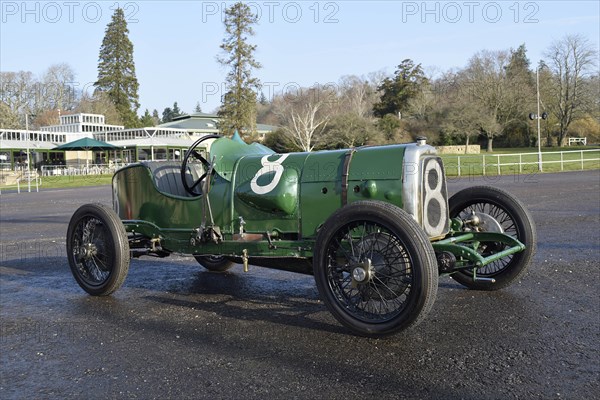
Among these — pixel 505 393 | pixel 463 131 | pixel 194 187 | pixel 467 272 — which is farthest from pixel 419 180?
pixel 463 131

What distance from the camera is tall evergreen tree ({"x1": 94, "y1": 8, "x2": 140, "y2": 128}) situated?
86438mm

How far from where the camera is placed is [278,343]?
4.17 metres

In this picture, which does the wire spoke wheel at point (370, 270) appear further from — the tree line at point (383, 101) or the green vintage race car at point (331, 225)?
the tree line at point (383, 101)

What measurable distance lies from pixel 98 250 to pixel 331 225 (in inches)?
124

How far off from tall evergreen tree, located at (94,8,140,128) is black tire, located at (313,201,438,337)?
87.3 metres

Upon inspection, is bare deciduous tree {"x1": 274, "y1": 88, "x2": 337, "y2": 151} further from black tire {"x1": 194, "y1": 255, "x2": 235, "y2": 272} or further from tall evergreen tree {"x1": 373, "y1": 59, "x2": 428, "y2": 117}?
black tire {"x1": 194, "y1": 255, "x2": 235, "y2": 272}

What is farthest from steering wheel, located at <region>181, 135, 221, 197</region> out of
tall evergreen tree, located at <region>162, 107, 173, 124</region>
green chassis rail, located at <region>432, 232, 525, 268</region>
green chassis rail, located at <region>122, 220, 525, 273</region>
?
tall evergreen tree, located at <region>162, 107, 173, 124</region>

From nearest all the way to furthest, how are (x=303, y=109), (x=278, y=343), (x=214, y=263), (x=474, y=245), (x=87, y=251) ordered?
(x=278, y=343) → (x=474, y=245) → (x=87, y=251) → (x=214, y=263) → (x=303, y=109)

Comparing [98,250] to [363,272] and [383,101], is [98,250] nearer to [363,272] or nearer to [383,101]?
[363,272]

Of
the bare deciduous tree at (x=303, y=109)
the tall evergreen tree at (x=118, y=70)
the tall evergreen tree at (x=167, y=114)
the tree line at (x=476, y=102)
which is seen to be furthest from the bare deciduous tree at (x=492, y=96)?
the tall evergreen tree at (x=167, y=114)

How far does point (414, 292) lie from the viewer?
12.9ft

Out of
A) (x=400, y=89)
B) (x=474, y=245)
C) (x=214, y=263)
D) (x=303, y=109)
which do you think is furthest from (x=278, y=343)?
(x=400, y=89)

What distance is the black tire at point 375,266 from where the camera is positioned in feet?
12.9

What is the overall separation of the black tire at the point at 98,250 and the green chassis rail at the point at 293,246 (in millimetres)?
421
